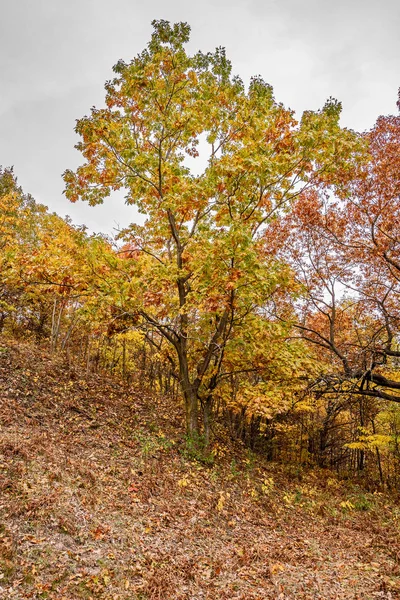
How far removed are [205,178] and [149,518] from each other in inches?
297

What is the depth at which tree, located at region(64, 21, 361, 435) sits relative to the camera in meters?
8.30

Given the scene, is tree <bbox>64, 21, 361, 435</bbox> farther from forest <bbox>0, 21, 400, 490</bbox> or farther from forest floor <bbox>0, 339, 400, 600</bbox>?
forest floor <bbox>0, 339, 400, 600</bbox>

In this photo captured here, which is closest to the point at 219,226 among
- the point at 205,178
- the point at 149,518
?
the point at 205,178

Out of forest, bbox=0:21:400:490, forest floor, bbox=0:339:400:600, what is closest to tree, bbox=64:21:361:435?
forest, bbox=0:21:400:490

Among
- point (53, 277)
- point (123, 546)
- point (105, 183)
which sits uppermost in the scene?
Answer: point (105, 183)

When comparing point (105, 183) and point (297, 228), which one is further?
point (297, 228)

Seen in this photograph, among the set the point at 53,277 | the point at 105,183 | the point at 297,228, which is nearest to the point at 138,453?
the point at 53,277

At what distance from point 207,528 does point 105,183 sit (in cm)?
937

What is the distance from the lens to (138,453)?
9.04m

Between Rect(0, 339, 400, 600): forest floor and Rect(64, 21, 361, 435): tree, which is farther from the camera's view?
Rect(64, 21, 361, 435): tree

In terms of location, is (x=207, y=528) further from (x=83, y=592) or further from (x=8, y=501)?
(x=8, y=501)

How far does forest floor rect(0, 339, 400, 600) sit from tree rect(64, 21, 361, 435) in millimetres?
2513

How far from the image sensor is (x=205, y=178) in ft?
29.0

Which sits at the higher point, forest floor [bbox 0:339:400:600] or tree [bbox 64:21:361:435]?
tree [bbox 64:21:361:435]
